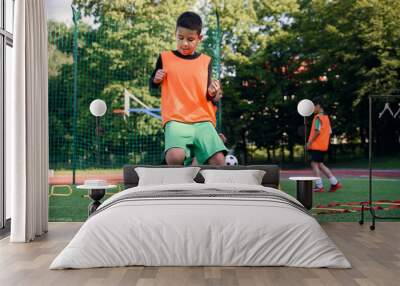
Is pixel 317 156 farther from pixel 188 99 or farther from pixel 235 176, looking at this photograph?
pixel 235 176

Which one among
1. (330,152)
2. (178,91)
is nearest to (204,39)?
(178,91)

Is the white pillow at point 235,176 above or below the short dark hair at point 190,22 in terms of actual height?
below

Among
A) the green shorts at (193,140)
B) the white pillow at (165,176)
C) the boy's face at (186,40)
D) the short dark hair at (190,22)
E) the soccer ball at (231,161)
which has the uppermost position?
the short dark hair at (190,22)

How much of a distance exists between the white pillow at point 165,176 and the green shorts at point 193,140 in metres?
0.66

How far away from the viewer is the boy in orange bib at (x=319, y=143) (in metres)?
7.39

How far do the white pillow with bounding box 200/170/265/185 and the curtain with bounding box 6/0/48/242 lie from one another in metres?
1.67

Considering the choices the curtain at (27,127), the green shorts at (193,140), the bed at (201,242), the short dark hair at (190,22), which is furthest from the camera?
the short dark hair at (190,22)

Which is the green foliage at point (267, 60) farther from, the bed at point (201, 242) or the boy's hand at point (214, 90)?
the bed at point (201, 242)

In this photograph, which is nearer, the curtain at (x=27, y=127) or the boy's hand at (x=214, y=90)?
the curtain at (x=27, y=127)

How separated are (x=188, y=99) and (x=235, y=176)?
1.32m

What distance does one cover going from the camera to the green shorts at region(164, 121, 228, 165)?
650 cm

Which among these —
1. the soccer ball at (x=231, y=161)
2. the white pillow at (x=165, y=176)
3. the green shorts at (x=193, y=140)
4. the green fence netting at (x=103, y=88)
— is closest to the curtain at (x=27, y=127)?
the white pillow at (x=165, y=176)

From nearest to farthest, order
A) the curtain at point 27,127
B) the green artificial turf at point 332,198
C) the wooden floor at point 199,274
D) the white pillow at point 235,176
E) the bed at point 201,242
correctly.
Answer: the wooden floor at point 199,274 < the bed at point 201,242 < the curtain at point 27,127 < the white pillow at point 235,176 < the green artificial turf at point 332,198

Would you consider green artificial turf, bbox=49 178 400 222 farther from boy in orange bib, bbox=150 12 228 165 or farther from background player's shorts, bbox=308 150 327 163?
boy in orange bib, bbox=150 12 228 165
